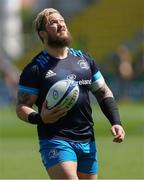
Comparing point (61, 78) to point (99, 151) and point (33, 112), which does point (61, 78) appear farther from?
point (99, 151)

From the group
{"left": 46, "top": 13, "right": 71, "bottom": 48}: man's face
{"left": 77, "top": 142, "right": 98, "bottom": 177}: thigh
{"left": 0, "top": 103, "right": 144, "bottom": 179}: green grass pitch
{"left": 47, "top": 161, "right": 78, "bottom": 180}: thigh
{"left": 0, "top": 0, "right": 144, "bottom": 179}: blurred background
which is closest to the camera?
{"left": 47, "top": 161, "right": 78, "bottom": 180}: thigh

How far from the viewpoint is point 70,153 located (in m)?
8.31

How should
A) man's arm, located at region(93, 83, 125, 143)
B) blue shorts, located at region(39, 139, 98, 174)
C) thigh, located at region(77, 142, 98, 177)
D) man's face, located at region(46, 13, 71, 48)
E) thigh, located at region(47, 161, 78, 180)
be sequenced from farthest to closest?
man's arm, located at region(93, 83, 125, 143) < thigh, located at region(77, 142, 98, 177) < man's face, located at region(46, 13, 71, 48) < blue shorts, located at region(39, 139, 98, 174) < thigh, located at region(47, 161, 78, 180)

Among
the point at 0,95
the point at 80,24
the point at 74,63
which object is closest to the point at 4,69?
the point at 0,95

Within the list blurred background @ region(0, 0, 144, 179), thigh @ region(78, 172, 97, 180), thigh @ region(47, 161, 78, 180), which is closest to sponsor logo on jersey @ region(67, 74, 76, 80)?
thigh @ region(47, 161, 78, 180)

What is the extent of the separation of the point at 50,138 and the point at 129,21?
30294 mm

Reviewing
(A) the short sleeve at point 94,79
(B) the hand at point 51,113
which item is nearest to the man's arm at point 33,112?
(B) the hand at point 51,113

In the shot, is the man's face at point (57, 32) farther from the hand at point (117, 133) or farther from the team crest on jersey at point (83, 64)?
the hand at point (117, 133)

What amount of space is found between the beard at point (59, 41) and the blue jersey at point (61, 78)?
156 millimetres

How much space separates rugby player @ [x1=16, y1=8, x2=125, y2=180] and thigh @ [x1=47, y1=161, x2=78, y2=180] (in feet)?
0.04

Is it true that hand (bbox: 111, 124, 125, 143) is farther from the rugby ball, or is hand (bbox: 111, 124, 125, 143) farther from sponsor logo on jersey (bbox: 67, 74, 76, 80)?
sponsor logo on jersey (bbox: 67, 74, 76, 80)

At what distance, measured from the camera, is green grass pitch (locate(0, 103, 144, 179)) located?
45.2ft

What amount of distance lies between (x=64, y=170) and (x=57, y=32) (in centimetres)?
134

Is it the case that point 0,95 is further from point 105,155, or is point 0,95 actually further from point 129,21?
point 105,155
